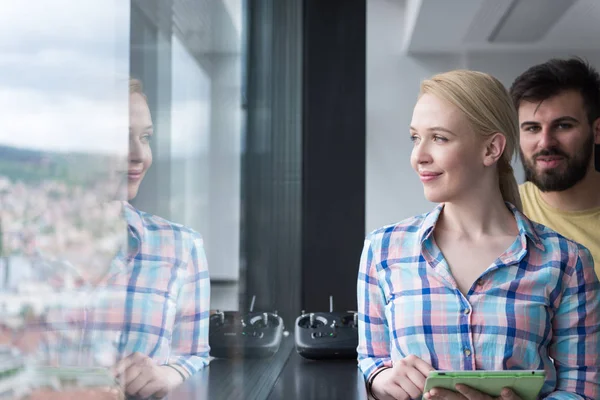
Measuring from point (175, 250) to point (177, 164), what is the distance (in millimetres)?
78

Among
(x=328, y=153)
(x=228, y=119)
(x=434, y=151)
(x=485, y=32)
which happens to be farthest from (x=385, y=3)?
(x=228, y=119)

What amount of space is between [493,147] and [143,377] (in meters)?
1.04

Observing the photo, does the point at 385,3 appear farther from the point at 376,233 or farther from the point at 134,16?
the point at 134,16

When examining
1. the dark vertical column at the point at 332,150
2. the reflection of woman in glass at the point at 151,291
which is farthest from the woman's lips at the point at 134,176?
the dark vertical column at the point at 332,150

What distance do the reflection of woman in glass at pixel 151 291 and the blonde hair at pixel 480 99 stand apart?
2.70ft

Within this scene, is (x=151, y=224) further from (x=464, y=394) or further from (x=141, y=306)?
(x=464, y=394)

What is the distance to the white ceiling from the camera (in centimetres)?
394

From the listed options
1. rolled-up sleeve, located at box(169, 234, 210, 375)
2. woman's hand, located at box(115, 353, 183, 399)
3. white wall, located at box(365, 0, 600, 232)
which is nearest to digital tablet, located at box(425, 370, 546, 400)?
rolled-up sleeve, located at box(169, 234, 210, 375)

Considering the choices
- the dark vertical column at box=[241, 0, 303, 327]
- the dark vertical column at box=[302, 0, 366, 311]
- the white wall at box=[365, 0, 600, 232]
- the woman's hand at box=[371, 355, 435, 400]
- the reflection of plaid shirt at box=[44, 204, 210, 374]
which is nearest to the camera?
the reflection of plaid shirt at box=[44, 204, 210, 374]

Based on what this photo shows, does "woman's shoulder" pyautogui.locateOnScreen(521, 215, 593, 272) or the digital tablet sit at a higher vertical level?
"woman's shoulder" pyautogui.locateOnScreen(521, 215, 593, 272)

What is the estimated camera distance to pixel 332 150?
8.46ft

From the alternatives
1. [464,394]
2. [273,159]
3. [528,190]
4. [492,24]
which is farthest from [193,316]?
[492,24]

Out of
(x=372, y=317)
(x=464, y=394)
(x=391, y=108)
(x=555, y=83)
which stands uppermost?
(x=391, y=108)

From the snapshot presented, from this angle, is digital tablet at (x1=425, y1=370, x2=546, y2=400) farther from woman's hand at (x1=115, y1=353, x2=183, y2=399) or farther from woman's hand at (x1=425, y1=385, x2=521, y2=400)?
woman's hand at (x1=115, y1=353, x2=183, y2=399)
